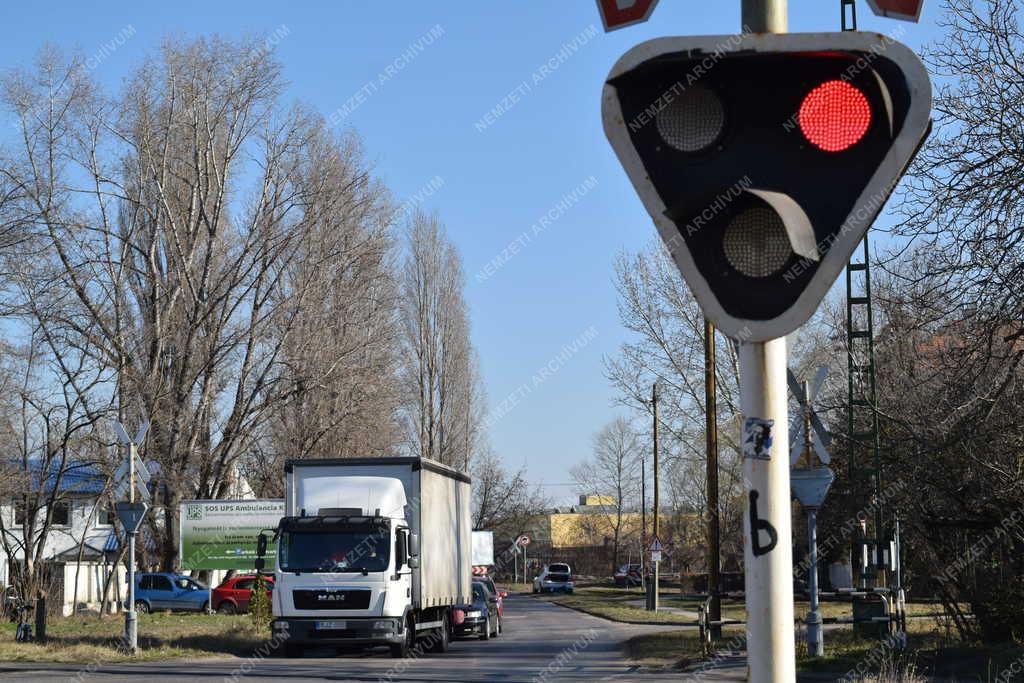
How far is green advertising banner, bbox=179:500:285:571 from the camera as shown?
43.0 metres

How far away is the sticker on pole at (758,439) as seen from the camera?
8.36 ft

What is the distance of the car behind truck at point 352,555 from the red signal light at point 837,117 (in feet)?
72.1

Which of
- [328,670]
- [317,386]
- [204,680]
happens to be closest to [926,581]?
[328,670]

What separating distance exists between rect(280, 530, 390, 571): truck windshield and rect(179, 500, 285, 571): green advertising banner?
1888 centimetres

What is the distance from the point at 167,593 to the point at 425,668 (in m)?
27.7

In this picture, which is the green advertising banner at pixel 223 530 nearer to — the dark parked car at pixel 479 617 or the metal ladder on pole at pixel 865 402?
the dark parked car at pixel 479 617

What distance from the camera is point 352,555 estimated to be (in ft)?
79.4

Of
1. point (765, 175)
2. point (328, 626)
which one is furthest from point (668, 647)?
point (765, 175)

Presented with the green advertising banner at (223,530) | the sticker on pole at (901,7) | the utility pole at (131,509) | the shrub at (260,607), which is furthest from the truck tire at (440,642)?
the sticker on pole at (901,7)

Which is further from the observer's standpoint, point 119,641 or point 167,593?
point 167,593

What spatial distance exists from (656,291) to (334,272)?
11896 millimetres

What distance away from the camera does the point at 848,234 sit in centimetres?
265

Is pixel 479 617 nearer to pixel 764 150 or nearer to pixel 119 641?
pixel 119 641

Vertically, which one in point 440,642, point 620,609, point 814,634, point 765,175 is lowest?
point 620,609
